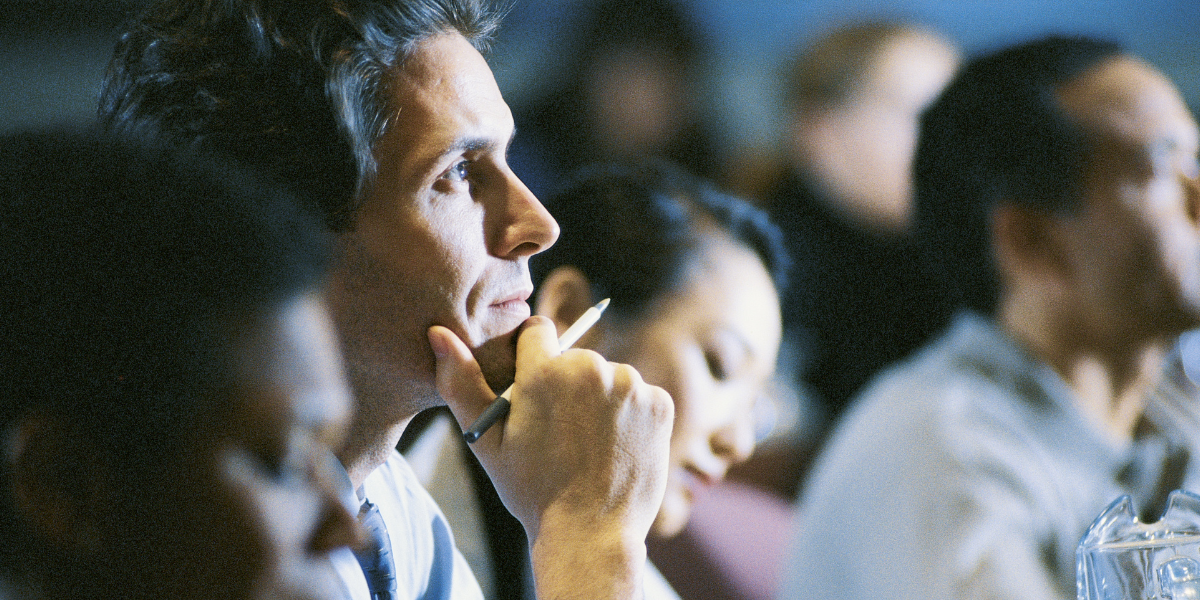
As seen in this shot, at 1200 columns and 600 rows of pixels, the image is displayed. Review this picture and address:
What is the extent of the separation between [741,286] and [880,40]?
411mm

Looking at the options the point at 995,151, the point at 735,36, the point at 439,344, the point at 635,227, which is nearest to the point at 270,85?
the point at 439,344

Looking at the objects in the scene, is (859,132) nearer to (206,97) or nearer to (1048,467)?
(1048,467)

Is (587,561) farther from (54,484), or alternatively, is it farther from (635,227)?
(635,227)

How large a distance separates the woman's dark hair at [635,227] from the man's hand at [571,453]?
31cm

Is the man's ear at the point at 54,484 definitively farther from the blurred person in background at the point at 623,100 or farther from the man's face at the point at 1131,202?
the man's face at the point at 1131,202

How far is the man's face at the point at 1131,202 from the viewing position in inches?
53.8

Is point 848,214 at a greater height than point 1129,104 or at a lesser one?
lesser

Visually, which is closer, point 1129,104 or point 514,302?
point 514,302

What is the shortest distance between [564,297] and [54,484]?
59cm

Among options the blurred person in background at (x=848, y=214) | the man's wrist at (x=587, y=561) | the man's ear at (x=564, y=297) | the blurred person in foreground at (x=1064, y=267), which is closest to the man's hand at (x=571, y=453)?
the man's wrist at (x=587, y=561)

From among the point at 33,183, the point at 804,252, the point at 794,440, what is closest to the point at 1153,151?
the point at 804,252

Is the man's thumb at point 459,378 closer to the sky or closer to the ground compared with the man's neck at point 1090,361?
closer to the sky

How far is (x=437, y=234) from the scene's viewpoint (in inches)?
30.4

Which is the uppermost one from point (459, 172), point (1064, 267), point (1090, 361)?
point (459, 172)
